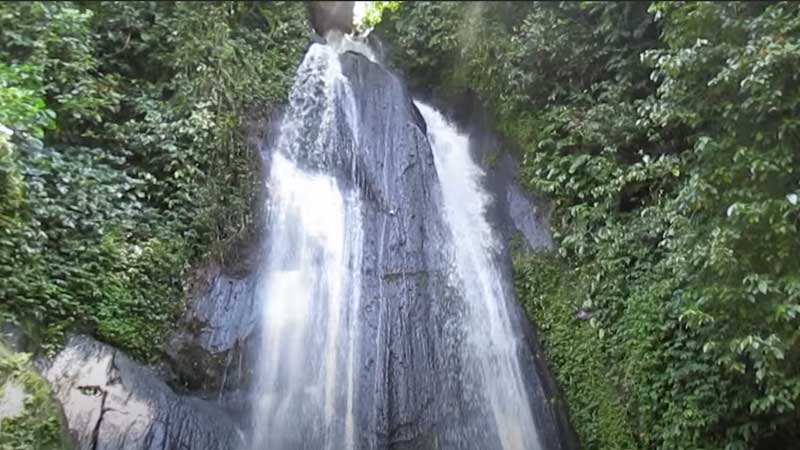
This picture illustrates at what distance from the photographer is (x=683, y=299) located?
572cm

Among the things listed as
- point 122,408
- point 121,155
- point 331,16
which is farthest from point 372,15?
point 122,408

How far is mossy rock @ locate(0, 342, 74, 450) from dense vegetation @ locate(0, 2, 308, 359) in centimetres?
70

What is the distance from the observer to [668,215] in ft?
19.5

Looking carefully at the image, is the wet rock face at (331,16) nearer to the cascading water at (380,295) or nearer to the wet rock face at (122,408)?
the cascading water at (380,295)

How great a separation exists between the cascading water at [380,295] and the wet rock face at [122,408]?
0.51 metres

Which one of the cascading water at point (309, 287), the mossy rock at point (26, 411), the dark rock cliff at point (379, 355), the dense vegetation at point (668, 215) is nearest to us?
the mossy rock at point (26, 411)

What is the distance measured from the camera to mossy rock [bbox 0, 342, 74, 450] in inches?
191

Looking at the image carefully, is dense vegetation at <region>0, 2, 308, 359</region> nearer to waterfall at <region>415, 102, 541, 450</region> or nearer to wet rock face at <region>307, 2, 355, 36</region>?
waterfall at <region>415, 102, 541, 450</region>

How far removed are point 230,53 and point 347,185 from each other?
8.20 ft

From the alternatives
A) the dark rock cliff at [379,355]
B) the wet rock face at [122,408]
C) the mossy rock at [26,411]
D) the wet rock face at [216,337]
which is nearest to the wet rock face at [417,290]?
the dark rock cliff at [379,355]

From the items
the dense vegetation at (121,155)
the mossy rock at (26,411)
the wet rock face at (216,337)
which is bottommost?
the wet rock face at (216,337)

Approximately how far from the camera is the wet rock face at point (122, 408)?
5.55 meters

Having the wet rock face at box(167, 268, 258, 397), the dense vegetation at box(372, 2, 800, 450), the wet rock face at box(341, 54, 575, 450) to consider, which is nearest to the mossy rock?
the wet rock face at box(167, 268, 258, 397)

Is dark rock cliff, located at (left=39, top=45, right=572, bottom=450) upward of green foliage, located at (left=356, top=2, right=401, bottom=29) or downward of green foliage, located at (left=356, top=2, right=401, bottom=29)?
downward
